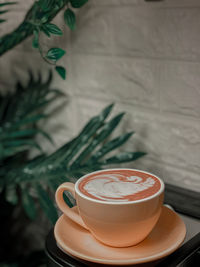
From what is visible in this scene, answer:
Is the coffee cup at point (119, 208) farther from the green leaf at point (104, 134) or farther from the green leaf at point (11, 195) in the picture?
the green leaf at point (11, 195)

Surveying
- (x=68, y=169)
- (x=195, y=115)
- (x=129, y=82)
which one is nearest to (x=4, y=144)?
(x=68, y=169)

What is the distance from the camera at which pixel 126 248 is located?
1.61 ft

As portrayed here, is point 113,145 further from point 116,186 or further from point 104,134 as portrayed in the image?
point 116,186

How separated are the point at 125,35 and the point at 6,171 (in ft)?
1.67

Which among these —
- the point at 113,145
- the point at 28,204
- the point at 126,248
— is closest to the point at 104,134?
the point at 113,145

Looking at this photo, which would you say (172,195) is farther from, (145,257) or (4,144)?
(4,144)

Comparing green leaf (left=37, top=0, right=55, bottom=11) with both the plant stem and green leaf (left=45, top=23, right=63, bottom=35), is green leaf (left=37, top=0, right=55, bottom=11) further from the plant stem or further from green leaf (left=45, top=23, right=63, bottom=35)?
the plant stem

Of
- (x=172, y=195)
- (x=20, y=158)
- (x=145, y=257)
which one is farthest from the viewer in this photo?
(x=20, y=158)

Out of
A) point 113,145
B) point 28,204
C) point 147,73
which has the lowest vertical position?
Answer: point 28,204

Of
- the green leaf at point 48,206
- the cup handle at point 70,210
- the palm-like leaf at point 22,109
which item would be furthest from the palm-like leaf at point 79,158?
the cup handle at point 70,210

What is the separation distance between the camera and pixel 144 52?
796 millimetres

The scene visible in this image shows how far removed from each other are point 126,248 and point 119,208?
70 mm

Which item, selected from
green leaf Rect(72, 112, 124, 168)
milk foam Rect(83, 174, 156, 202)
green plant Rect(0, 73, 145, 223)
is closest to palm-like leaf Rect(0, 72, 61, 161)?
green plant Rect(0, 73, 145, 223)

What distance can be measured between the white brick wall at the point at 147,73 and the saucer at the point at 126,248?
0.27 m
